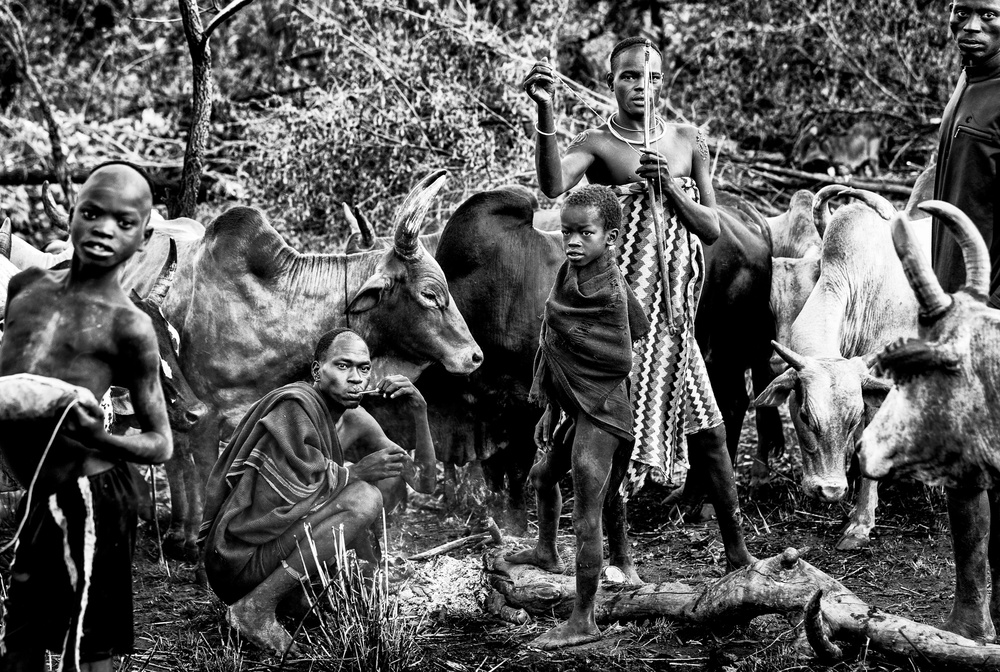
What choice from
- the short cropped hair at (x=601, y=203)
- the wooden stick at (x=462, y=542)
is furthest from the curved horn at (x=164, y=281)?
the short cropped hair at (x=601, y=203)

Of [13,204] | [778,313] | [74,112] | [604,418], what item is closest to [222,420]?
[604,418]

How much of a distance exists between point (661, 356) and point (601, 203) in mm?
878

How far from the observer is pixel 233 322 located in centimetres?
625

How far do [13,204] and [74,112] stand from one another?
51.6 inches

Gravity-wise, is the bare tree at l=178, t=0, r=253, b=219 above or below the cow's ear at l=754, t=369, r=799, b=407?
above

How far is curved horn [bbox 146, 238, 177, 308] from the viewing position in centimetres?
571

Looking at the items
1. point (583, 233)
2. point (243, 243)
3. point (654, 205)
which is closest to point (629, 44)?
point (654, 205)

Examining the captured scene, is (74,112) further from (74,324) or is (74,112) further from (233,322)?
(74,324)

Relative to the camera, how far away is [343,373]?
479 centimetres

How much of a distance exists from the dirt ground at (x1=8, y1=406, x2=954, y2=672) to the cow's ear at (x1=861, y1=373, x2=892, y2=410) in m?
0.87

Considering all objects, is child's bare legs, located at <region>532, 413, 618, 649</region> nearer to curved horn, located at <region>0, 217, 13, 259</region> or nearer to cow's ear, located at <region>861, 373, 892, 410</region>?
cow's ear, located at <region>861, 373, 892, 410</region>

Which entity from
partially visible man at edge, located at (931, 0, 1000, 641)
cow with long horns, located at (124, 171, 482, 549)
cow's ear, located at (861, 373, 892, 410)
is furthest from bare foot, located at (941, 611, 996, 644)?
cow with long horns, located at (124, 171, 482, 549)

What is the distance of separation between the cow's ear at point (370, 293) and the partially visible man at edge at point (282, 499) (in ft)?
4.29

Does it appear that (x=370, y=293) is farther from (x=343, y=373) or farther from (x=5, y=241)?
(x=5, y=241)
